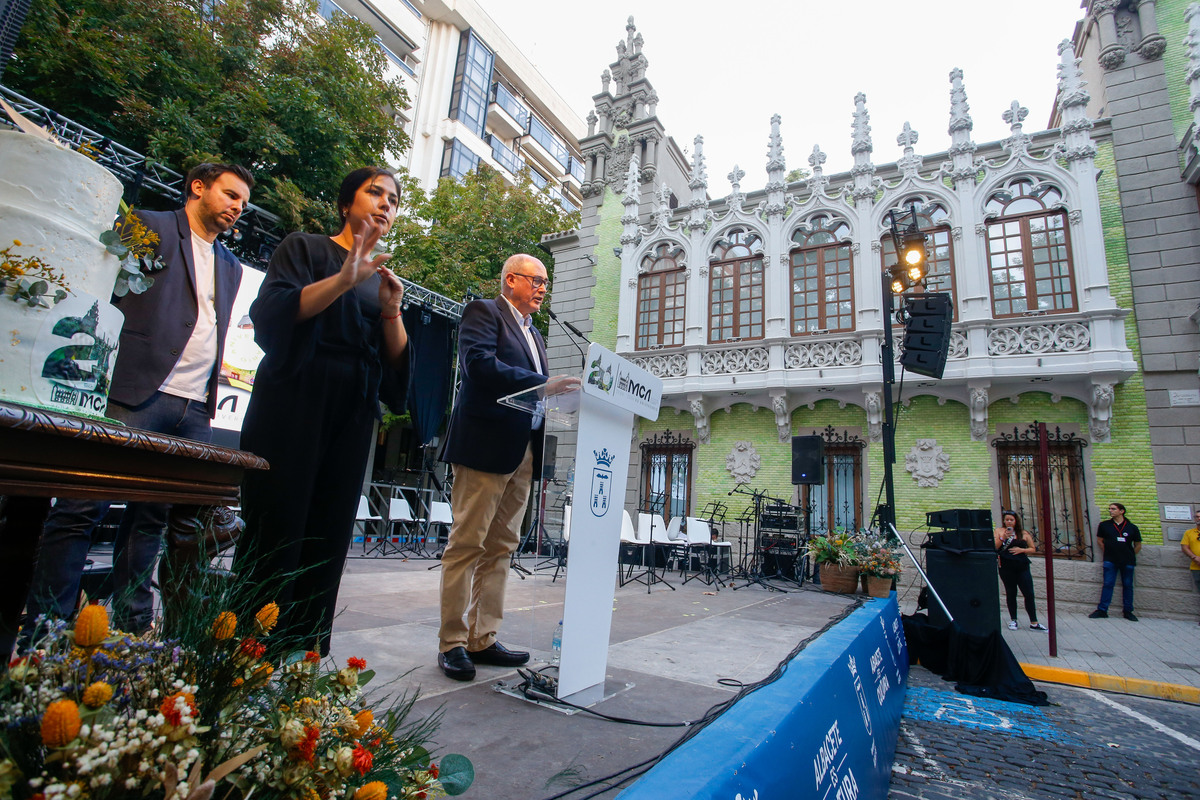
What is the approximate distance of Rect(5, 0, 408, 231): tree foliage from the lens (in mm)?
9211

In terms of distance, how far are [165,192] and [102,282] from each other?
946 cm

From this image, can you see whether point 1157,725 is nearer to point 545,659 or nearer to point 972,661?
point 972,661

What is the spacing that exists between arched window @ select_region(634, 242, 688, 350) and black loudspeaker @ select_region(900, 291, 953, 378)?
6.72 meters

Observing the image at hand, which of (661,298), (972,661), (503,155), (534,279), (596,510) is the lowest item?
(972,661)

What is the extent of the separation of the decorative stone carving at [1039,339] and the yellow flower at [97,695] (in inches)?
522

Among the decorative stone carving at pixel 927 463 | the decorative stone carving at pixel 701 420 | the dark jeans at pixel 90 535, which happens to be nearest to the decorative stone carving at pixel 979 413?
the decorative stone carving at pixel 927 463

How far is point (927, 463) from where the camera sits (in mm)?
11648

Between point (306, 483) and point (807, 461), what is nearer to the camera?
point (306, 483)

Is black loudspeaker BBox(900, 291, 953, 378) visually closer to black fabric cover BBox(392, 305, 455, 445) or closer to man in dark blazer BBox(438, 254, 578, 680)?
man in dark blazer BBox(438, 254, 578, 680)

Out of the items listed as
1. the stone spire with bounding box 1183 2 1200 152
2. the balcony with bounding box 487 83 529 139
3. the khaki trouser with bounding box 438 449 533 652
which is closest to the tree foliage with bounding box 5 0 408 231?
the khaki trouser with bounding box 438 449 533 652

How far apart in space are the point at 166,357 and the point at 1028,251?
46.6 ft

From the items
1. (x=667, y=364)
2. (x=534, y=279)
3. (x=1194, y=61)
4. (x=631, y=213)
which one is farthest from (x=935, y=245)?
(x=534, y=279)

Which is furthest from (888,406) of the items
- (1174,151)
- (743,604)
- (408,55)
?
(408,55)

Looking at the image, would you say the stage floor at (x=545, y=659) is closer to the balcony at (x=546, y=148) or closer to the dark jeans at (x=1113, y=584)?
the dark jeans at (x=1113, y=584)
